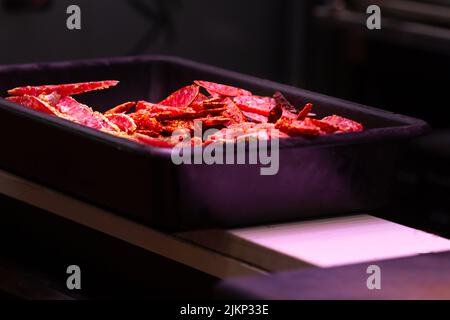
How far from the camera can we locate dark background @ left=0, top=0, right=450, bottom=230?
3.87 meters

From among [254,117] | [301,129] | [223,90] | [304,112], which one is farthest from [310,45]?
[301,129]

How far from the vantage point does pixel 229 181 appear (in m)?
1.83

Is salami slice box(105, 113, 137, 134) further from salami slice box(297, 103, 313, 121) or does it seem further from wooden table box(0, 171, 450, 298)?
salami slice box(297, 103, 313, 121)

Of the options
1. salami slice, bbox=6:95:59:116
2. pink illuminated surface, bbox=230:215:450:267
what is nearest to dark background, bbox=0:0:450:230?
salami slice, bbox=6:95:59:116

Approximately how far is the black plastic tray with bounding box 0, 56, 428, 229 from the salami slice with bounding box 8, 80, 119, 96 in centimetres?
16

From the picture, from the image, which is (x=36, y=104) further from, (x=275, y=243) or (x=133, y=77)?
(x=275, y=243)

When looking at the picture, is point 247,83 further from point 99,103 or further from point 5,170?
point 5,170

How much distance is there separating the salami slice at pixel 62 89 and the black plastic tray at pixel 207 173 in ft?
0.52

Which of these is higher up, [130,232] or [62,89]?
[62,89]

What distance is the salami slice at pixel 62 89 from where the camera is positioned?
90.8 inches

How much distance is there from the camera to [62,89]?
2340 millimetres

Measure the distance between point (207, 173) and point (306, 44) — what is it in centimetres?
291

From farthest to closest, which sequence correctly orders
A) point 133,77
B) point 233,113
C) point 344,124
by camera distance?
point 133,77, point 233,113, point 344,124
